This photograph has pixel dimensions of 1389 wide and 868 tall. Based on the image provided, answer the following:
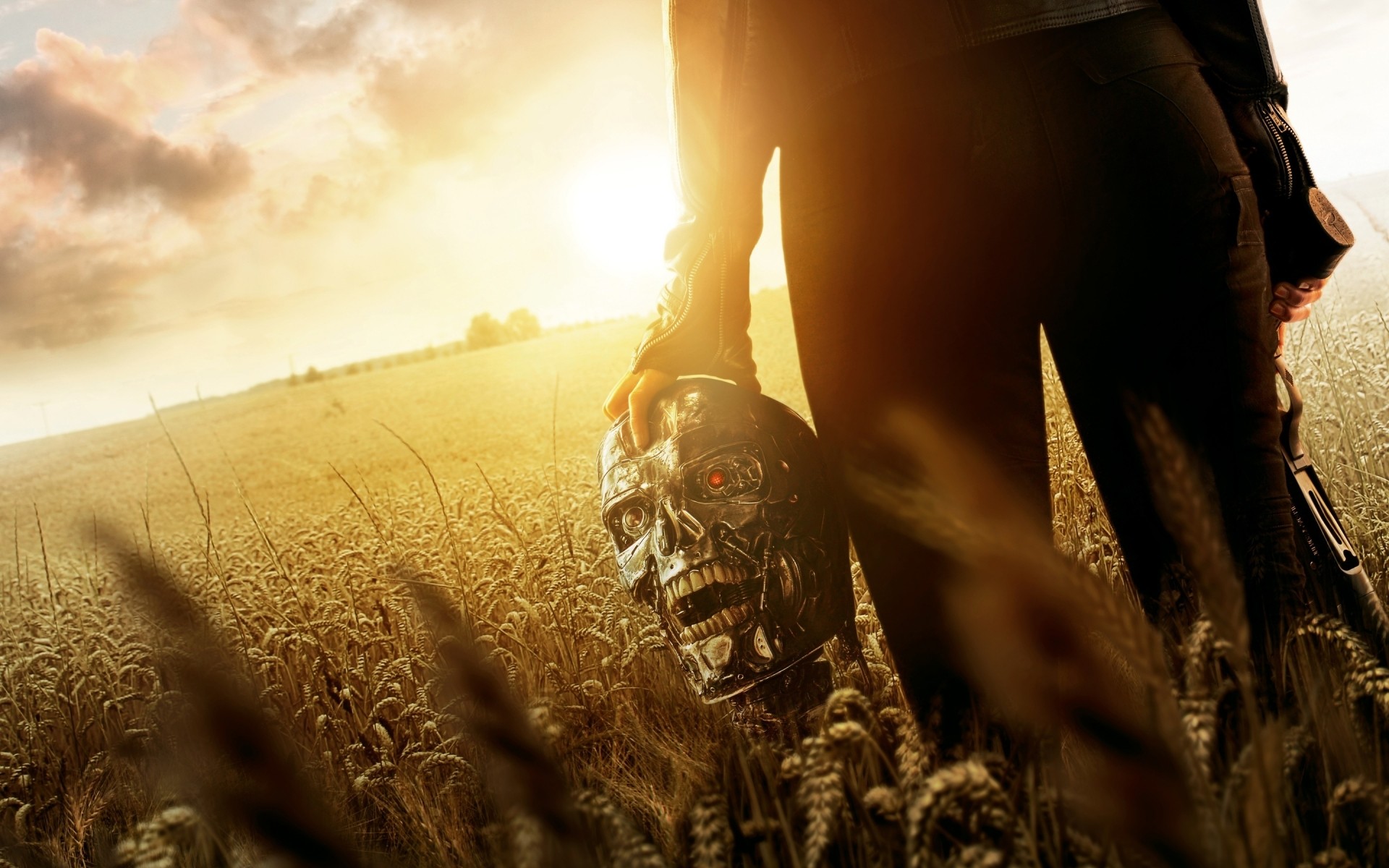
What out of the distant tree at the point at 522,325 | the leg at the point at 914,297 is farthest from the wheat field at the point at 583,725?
the distant tree at the point at 522,325

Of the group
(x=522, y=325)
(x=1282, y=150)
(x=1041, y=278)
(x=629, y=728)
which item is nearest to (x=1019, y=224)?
(x=1041, y=278)

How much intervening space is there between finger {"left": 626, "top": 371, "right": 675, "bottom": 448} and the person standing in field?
366mm

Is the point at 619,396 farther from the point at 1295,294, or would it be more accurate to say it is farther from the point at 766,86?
the point at 1295,294

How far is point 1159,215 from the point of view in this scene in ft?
4.25

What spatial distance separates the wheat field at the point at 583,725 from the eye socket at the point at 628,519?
1.46ft

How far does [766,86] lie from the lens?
1.60 meters

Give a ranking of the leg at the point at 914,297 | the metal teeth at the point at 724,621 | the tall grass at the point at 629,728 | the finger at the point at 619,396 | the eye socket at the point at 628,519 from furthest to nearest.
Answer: the finger at the point at 619,396
the eye socket at the point at 628,519
the metal teeth at the point at 724,621
the leg at the point at 914,297
the tall grass at the point at 629,728

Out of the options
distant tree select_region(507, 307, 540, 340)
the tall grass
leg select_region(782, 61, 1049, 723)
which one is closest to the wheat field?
the tall grass

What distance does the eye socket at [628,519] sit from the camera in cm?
182

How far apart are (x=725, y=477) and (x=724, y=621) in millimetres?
308

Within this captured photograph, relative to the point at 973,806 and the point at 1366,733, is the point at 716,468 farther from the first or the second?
the point at 1366,733

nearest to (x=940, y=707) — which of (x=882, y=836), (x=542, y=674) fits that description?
(x=882, y=836)

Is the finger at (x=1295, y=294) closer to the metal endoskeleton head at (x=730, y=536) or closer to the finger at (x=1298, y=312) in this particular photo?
the finger at (x=1298, y=312)

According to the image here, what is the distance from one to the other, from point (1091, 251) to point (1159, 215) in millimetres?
111
